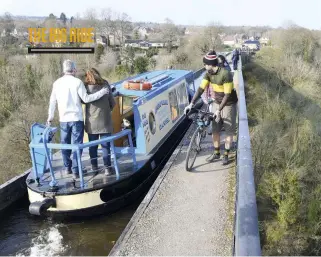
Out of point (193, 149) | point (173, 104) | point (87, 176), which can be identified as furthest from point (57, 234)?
point (173, 104)

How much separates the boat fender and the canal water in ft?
1.45

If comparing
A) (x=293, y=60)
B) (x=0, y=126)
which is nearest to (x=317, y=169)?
(x=0, y=126)

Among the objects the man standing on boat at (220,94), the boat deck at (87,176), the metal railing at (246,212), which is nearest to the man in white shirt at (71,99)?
the boat deck at (87,176)

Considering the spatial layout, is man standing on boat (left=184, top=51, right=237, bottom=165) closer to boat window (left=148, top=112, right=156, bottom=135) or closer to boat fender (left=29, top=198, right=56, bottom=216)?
boat window (left=148, top=112, right=156, bottom=135)

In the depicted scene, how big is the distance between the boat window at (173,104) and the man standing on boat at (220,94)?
2687 mm

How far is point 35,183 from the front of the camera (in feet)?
21.3

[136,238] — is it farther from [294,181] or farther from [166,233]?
[294,181]

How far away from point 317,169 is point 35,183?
603 inches

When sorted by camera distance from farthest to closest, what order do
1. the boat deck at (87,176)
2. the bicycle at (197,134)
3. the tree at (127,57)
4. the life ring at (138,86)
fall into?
the tree at (127,57)
the life ring at (138,86)
the bicycle at (197,134)
the boat deck at (87,176)

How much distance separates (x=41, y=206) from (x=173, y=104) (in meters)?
5.05

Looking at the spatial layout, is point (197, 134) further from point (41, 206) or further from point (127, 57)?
point (127, 57)

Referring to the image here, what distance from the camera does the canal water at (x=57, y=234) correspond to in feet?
19.0

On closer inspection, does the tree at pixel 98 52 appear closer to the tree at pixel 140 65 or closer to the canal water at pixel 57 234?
the tree at pixel 140 65

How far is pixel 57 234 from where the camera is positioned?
6152 mm
